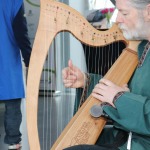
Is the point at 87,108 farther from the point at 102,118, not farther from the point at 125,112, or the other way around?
the point at 125,112

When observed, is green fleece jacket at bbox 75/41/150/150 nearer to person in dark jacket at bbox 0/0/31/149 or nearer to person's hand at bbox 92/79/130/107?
person's hand at bbox 92/79/130/107

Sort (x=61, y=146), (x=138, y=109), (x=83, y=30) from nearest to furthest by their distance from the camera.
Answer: (x=138, y=109) → (x=61, y=146) → (x=83, y=30)

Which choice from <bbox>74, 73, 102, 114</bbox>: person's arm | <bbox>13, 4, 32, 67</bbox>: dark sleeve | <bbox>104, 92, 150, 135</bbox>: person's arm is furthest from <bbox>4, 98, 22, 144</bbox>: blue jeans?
<bbox>104, 92, 150, 135</bbox>: person's arm

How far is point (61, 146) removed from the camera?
3.67 feet

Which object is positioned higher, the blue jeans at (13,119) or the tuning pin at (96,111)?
the tuning pin at (96,111)

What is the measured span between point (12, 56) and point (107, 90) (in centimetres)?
114

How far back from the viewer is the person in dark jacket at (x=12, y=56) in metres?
2.04

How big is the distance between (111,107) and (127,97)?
7 cm

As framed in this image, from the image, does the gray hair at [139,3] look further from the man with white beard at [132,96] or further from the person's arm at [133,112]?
the person's arm at [133,112]

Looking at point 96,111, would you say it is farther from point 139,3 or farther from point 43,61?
point 139,3

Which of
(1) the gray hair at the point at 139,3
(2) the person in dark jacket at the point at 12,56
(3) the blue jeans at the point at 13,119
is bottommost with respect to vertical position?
(3) the blue jeans at the point at 13,119

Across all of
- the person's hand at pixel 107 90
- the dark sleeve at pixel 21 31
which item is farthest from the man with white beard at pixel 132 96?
the dark sleeve at pixel 21 31

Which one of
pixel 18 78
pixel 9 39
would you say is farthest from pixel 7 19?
pixel 18 78

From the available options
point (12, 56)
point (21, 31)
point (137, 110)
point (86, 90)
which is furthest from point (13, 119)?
point (137, 110)
